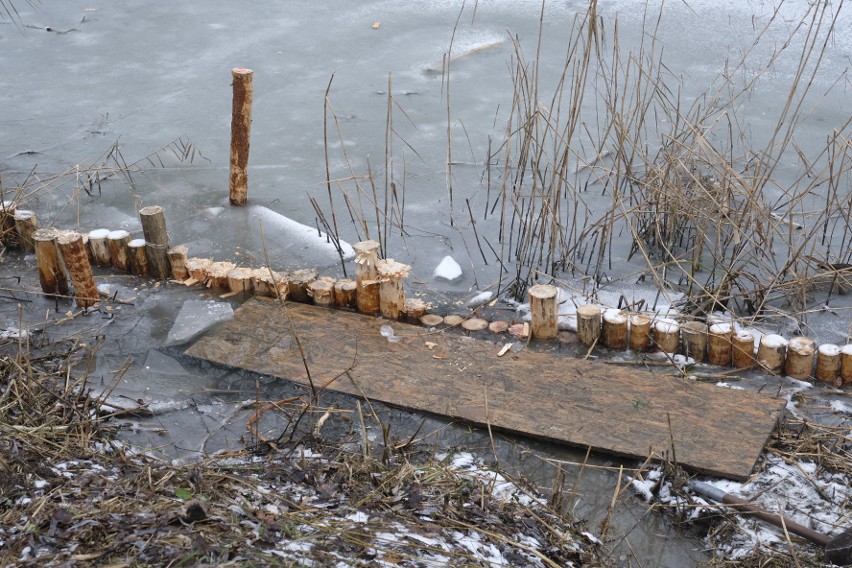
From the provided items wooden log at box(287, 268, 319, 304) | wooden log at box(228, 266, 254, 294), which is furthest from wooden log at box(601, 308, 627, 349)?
wooden log at box(228, 266, 254, 294)

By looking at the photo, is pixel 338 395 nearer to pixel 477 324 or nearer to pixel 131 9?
pixel 477 324

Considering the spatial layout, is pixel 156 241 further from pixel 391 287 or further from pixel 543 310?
pixel 543 310

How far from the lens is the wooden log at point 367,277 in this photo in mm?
3232

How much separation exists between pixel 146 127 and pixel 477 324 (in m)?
2.67

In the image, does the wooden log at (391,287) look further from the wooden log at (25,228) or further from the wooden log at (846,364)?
the wooden log at (25,228)

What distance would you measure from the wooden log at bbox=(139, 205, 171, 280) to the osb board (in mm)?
449

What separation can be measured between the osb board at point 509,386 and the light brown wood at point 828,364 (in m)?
0.26

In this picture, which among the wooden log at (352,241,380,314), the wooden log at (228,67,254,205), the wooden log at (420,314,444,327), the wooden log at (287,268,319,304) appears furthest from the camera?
the wooden log at (228,67,254,205)

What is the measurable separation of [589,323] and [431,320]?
23.2 inches

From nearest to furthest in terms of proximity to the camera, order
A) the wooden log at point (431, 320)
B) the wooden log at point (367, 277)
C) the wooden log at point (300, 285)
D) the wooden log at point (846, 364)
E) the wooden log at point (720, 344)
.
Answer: the wooden log at point (846, 364)
the wooden log at point (720, 344)
the wooden log at point (367, 277)
the wooden log at point (431, 320)
the wooden log at point (300, 285)

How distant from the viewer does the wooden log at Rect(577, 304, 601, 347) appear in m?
3.15

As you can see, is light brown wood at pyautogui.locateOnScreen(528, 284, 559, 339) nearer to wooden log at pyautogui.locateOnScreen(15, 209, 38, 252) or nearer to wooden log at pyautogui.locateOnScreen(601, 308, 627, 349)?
wooden log at pyautogui.locateOnScreen(601, 308, 627, 349)

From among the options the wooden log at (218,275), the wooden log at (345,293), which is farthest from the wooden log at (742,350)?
the wooden log at (218,275)

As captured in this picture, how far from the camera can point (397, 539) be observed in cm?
215
